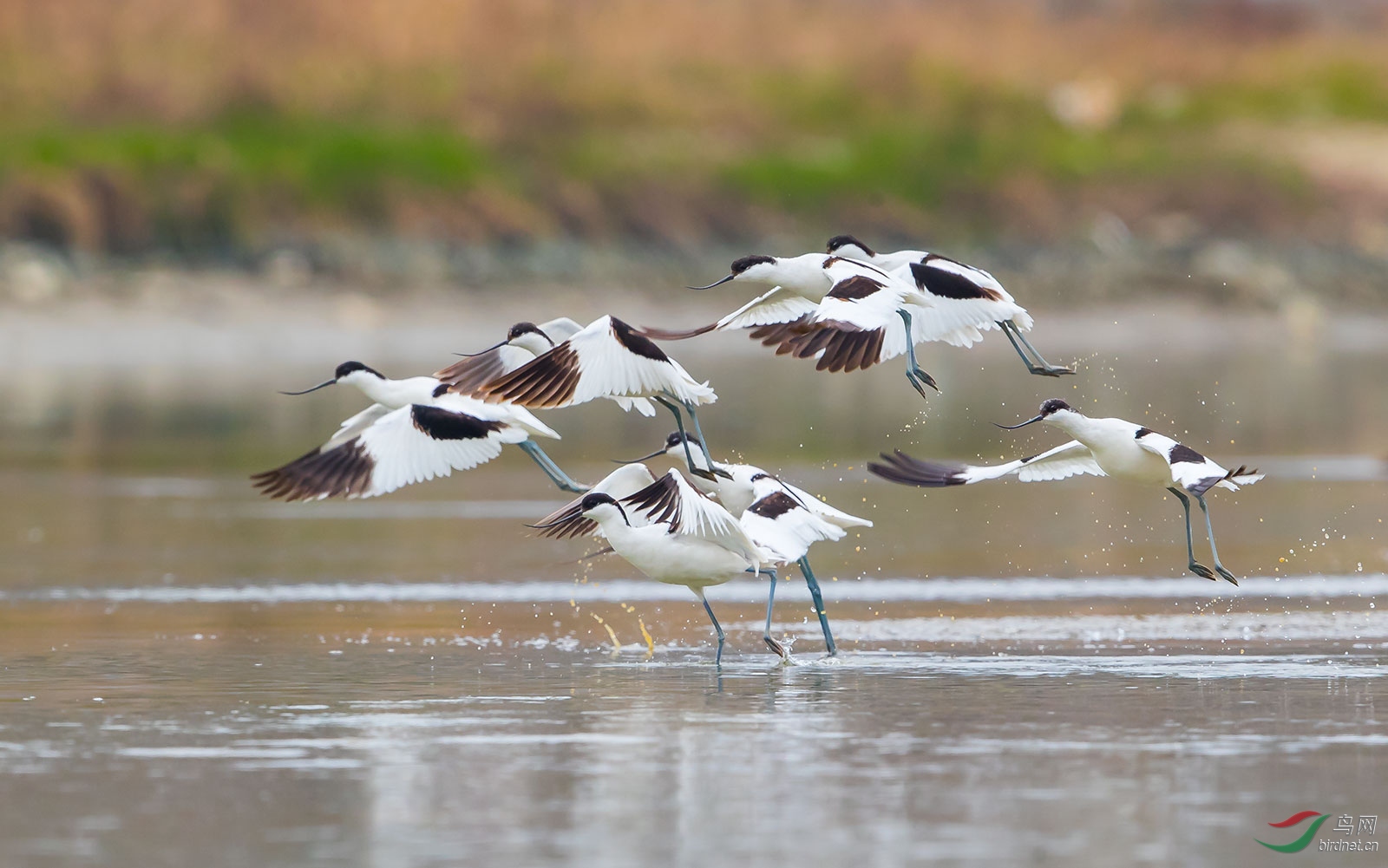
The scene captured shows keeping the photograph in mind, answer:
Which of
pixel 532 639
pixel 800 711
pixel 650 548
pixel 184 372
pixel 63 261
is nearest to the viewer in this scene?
pixel 800 711

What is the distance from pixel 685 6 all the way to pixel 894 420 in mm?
28512

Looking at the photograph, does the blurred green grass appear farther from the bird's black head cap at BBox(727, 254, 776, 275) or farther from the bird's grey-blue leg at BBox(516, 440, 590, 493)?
the bird's black head cap at BBox(727, 254, 776, 275)

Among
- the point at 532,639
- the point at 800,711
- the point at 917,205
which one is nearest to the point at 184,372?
the point at 917,205

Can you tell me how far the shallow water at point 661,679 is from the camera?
7.93m

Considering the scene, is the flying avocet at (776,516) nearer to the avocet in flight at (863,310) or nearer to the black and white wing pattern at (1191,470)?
the avocet in flight at (863,310)

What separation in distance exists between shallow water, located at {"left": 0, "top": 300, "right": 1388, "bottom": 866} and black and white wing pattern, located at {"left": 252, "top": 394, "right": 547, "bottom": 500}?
2.31 ft

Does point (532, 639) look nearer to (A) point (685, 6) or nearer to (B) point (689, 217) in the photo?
(B) point (689, 217)

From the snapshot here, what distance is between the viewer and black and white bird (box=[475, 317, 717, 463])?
11367mm

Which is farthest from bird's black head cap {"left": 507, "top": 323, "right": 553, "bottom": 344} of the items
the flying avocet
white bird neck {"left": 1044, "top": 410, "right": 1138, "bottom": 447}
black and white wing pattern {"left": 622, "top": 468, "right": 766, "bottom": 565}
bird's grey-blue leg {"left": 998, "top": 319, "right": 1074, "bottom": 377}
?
white bird neck {"left": 1044, "top": 410, "right": 1138, "bottom": 447}

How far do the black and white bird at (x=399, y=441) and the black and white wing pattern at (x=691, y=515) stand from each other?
90 cm

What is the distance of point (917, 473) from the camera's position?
1191 centimetres

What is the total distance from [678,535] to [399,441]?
1.47 meters

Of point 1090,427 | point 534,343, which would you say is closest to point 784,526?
point 1090,427

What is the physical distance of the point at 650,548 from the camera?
11039 millimetres
